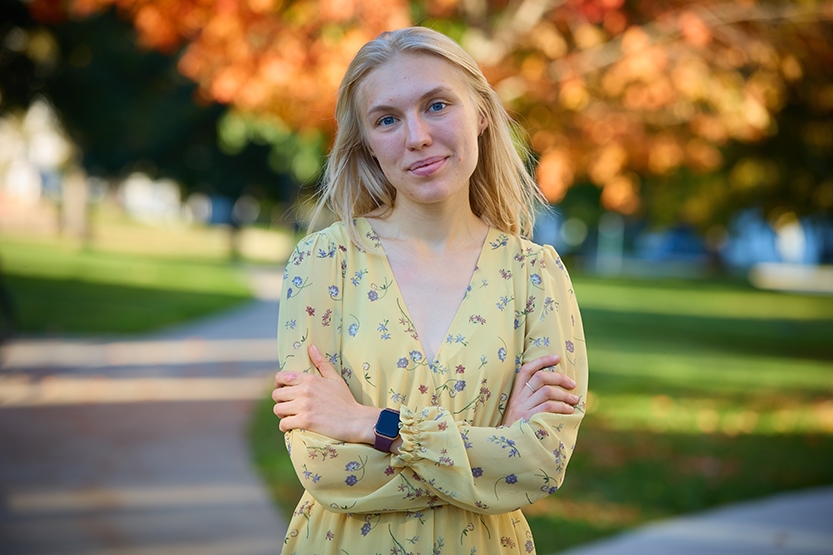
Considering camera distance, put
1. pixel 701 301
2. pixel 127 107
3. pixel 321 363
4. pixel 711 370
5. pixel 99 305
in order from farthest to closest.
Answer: pixel 701 301 → pixel 127 107 → pixel 99 305 → pixel 711 370 → pixel 321 363

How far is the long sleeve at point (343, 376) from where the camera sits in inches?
83.7

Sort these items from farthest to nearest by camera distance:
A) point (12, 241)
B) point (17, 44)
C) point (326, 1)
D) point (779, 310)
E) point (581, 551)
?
point (12, 241) < point (779, 310) < point (17, 44) < point (326, 1) < point (581, 551)

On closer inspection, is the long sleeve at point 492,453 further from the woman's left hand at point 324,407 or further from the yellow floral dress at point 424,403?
the woman's left hand at point 324,407

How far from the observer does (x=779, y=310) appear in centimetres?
2367

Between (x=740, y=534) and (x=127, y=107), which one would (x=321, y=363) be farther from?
(x=127, y=107)

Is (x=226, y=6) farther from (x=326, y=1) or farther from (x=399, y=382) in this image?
(x=399, y=382)

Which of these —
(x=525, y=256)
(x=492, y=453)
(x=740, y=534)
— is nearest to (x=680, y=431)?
(x=740, y=534)

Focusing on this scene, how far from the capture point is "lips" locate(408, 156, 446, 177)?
2.23m

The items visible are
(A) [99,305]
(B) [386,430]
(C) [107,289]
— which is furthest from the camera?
(C) [107,289]

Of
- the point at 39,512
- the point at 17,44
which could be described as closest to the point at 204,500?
the point at 39,512

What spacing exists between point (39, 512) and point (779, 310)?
72.9 feet

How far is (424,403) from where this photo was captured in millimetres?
2182

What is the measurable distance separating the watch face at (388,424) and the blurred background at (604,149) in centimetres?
98

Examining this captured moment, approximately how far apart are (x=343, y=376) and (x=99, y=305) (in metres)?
13.8
